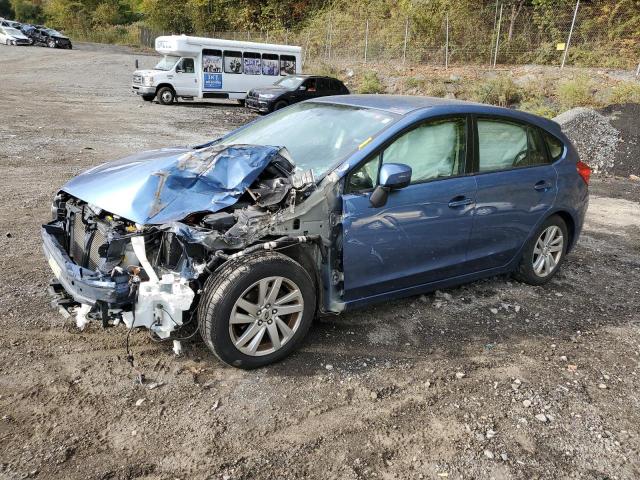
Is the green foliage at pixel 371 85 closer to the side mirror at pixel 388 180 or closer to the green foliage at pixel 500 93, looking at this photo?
the green foliage at pixel 500 93

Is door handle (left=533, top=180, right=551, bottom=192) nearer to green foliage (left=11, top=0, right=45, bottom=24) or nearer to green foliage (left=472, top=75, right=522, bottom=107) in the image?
green foliage (left=472, top=75, right=522, bottom=107)

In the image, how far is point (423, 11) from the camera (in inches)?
970

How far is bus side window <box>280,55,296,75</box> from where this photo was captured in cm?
2230

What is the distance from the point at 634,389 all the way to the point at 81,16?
230 feet

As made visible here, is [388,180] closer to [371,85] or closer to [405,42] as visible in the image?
[371,85]

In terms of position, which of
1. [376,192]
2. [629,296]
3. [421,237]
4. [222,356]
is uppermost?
[376,192]

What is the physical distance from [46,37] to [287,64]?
28.5 metres

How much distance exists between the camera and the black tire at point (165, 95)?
1985 cm

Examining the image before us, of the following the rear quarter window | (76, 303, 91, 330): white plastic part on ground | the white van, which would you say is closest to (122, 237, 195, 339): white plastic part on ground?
(76, 303, 91, 330): white plastic part on ground

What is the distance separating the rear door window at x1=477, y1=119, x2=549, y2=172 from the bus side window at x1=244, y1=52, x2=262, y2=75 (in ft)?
58.7

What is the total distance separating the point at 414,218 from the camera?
3947 mm

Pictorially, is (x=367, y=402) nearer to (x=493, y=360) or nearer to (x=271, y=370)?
(x=271, y=370)

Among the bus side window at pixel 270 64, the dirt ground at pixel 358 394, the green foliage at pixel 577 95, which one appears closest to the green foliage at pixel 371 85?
the bus side window at pixel 270 64

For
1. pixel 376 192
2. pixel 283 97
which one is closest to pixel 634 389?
pixel 376 192
